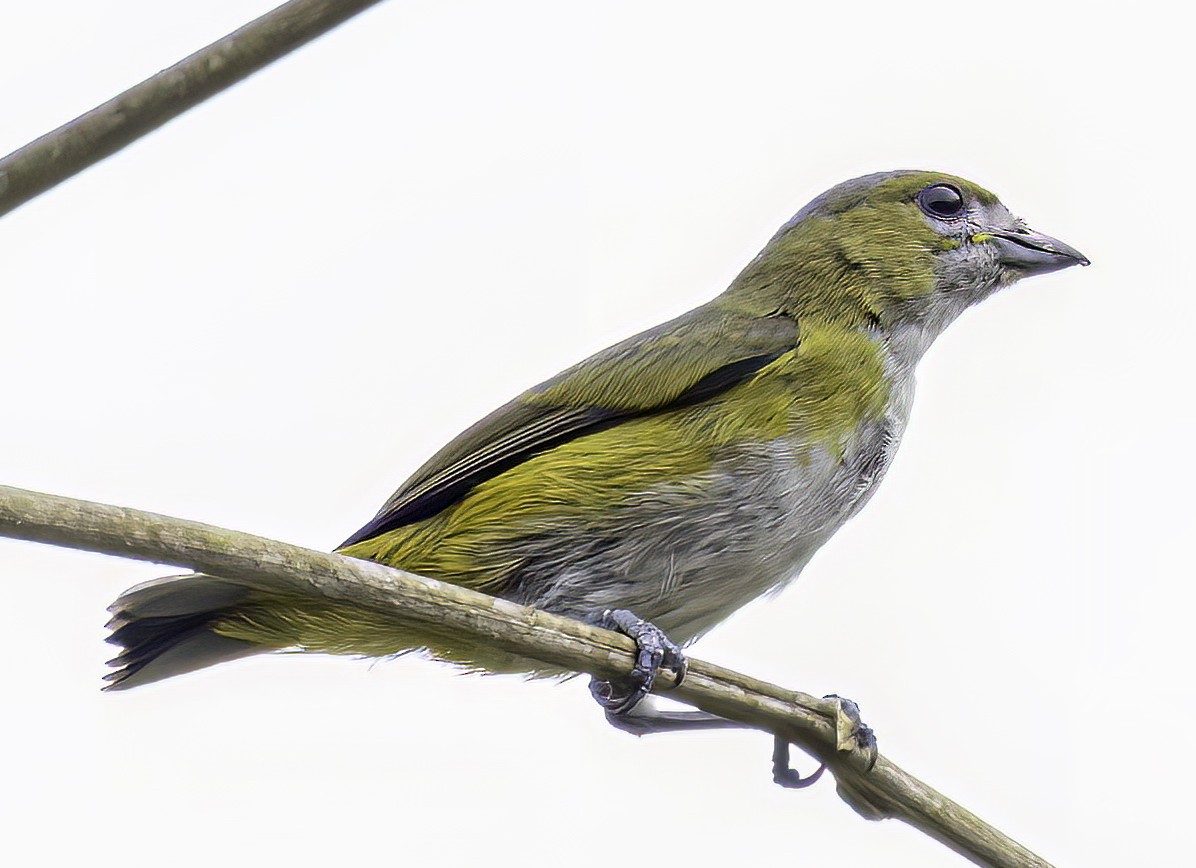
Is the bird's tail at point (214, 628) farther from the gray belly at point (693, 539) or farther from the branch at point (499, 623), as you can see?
the branch at point (499, 623)

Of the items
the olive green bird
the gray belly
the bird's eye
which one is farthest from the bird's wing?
the bird's eye

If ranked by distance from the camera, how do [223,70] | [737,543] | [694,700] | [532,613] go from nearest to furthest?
[223,70] → [532,613] → [694,700] → [737,543]

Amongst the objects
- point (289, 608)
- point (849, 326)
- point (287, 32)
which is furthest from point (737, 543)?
point (287, 32)

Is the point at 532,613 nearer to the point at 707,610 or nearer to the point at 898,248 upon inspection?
the point at 707,610

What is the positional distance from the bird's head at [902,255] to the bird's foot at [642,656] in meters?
1.17

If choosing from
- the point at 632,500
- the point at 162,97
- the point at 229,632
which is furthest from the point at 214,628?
the point at 162,97

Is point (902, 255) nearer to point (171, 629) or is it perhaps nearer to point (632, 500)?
point (632, 500)

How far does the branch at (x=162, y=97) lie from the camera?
108 inches

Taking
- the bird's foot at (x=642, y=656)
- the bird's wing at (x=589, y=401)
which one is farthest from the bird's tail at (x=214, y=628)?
the bird's foot at (x=642, y=656)

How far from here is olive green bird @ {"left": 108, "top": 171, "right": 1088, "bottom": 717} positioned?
3.82 m

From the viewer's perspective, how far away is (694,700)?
355 cm

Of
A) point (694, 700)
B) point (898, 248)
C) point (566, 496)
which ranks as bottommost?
point (694, 700)

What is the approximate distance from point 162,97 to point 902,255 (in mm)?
2511

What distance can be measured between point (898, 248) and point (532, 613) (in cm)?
204
